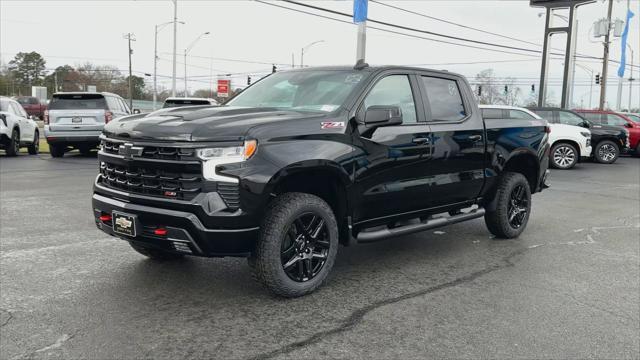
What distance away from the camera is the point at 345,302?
4309 millimetres

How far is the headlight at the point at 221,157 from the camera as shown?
3859 millimetres

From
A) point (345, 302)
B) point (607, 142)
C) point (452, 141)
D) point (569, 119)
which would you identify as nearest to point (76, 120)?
point (452, 141)

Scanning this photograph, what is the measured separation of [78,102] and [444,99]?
12610 millimetres

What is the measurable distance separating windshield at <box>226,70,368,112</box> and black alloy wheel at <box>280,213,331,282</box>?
0.98 m

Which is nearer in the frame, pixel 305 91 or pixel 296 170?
pixel 296 170

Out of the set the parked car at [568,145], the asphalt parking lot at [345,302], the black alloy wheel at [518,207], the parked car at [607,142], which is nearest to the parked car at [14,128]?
the asphalt parking lot at [345,302]

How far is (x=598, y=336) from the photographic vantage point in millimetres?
3785

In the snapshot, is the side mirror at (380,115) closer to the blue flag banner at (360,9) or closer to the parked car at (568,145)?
the blue flag banner at (360,9)

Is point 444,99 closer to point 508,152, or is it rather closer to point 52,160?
point 508,152

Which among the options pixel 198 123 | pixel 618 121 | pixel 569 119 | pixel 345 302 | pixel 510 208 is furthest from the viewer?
pixel 618 121

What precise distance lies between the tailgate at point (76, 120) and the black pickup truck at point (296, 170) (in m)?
11.0

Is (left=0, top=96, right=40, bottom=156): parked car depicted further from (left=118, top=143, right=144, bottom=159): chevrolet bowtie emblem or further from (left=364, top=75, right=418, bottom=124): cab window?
(left=364, top=75, right=418, bottom=124): cab window

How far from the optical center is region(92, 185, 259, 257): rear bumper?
3.86m

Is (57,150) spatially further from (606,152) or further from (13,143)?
(606,152)
